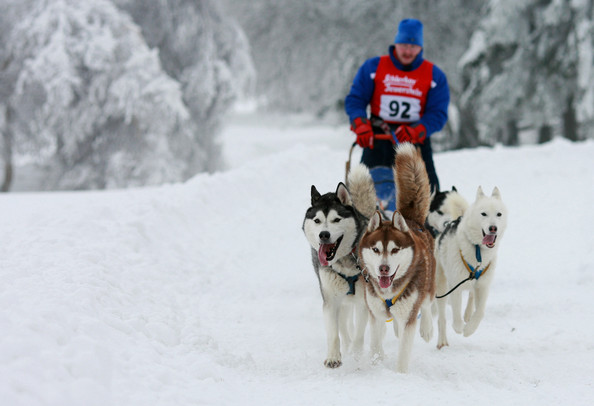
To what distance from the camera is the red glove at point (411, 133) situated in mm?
4543

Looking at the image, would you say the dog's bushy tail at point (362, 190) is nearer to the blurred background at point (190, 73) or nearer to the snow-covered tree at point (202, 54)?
the blurred background at point (190, 73)

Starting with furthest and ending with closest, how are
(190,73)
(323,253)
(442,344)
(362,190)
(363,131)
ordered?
(190,73)
(363,131)
(442,344)
(362,190)
(323,253)

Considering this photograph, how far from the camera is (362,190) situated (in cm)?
409

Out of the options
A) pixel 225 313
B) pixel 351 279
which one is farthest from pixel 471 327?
pixel 225 313

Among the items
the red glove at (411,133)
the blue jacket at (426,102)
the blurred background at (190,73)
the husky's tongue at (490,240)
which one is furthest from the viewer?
the blurred background at (190,73)

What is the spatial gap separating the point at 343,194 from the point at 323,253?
462mm

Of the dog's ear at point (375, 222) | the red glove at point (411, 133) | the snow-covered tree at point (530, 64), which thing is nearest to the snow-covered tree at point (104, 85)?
the snow-covered tree at point (530, 64)

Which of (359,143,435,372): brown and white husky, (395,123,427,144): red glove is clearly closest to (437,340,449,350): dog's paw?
(359,143,435,372): brown and white husky

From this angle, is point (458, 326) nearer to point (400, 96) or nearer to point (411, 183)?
point (411, 183)

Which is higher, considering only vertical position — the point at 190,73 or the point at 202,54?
the point at 202,54

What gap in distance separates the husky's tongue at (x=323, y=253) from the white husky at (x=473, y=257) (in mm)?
1158

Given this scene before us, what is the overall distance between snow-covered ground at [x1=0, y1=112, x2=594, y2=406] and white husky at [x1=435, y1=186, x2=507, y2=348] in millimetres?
274

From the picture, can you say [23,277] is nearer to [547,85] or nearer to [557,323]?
[557,323]

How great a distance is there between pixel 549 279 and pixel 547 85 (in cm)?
984
